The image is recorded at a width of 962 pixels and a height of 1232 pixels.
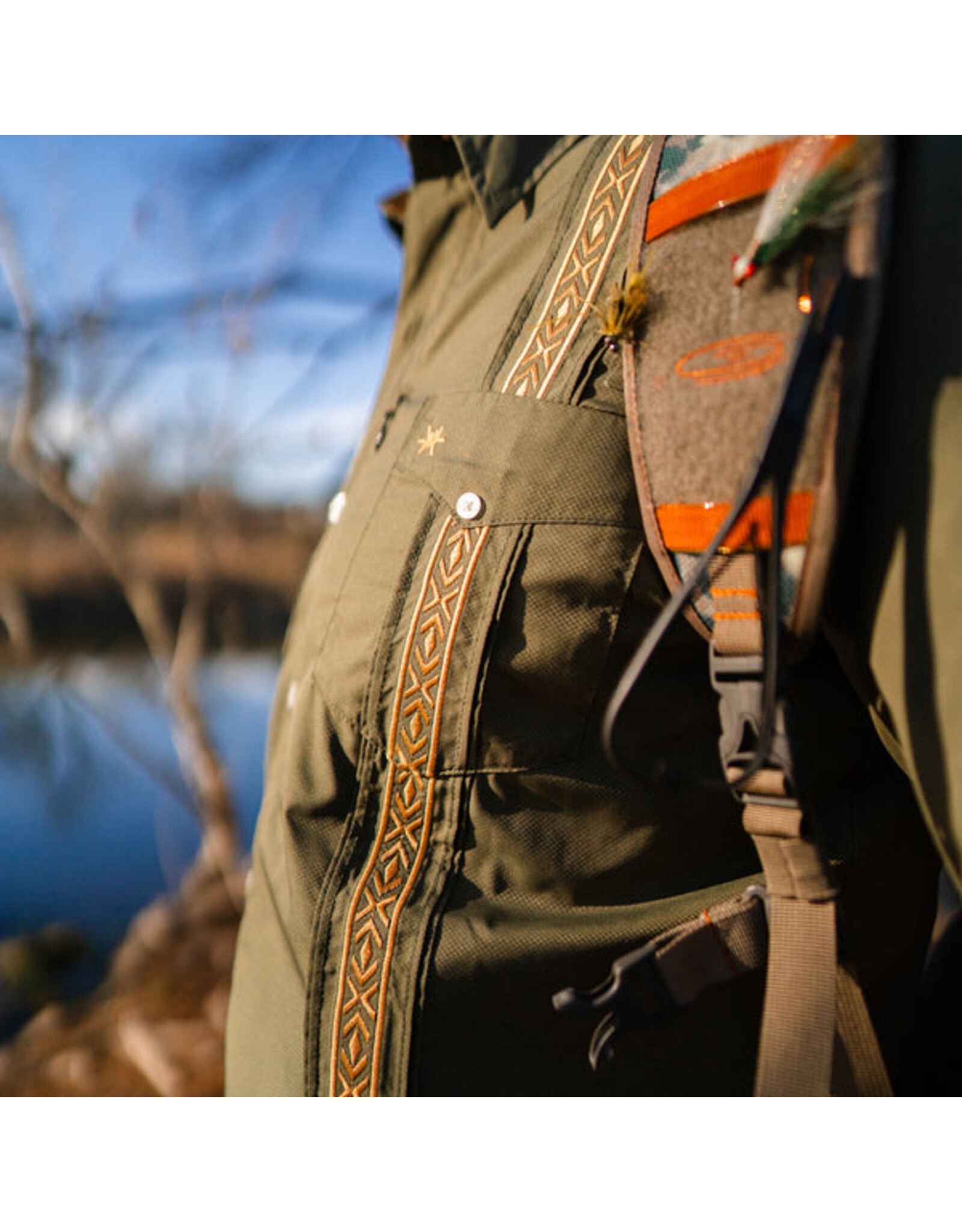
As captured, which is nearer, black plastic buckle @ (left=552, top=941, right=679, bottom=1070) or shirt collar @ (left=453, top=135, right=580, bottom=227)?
black plastic buckle @ (left=552, top=941, right=679, bottom=1070)

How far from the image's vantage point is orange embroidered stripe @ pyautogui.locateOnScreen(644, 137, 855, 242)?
561 millimetres

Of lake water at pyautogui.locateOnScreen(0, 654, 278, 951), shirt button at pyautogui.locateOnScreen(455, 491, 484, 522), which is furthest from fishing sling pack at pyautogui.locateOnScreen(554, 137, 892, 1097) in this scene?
lake water at pyautogui.locateOnScreen(0, 654, 278, 951)

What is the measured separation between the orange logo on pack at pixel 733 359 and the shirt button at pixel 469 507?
0.18 m

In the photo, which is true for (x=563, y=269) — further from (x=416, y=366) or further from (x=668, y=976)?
(x=668, y=976)

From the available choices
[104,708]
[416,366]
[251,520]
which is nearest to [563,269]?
[416,366]

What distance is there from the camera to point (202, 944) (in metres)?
2.94

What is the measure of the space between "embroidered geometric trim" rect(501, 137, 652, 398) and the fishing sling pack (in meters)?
0.04

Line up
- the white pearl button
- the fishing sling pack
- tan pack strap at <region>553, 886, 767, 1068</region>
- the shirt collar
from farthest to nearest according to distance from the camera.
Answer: the white pearl button → the shirt collar → tan pack strap at <region>553, 886, 767, 1068</region> → the fishing sling pack

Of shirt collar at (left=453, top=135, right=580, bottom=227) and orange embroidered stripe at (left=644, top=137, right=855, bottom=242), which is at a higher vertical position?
shirt collar at (left=453, top=135, right=580, bottom=227)

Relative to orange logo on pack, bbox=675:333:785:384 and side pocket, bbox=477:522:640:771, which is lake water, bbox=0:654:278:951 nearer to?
side pocket, bbox=477:522:640:771

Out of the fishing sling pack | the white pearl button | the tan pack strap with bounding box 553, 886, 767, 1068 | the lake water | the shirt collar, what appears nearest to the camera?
the fishing sling pack

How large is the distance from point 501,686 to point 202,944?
2705 millimetres

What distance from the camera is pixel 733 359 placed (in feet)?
1.89

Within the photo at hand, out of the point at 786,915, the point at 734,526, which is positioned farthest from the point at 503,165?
the point at 786,915
